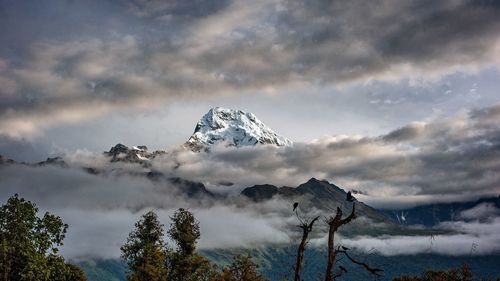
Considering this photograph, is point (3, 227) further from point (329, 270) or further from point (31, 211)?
point (329, 270)

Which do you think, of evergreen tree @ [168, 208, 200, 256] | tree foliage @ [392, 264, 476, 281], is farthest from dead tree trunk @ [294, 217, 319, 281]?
tree foliage @ [392, 264, 476, 281]

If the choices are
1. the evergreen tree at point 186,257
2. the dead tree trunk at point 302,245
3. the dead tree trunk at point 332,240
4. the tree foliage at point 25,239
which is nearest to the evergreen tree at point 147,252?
the evergreen tree at point 186,257

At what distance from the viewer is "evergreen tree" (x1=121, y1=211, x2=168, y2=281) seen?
283 feet

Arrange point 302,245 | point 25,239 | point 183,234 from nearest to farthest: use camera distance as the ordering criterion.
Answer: point 302,245, point 25,239, point 183,234

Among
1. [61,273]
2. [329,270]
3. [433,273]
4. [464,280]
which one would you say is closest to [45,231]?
[61,273]

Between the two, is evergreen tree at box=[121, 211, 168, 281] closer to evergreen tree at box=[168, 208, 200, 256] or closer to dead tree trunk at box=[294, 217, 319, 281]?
evergreen tree at box=[168, 208, 200, 256]

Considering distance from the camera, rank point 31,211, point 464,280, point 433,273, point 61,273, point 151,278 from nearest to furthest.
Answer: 1. point 31,211
2. point 61,273
3. point 151,278
4. point 464,280
5. point 433,273

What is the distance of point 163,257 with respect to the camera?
8994 cm

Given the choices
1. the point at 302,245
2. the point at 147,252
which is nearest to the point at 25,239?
the point at 147,252

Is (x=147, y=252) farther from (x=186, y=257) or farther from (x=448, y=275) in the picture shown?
(x=448, y=275)

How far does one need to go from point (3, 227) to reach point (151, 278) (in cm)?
3069

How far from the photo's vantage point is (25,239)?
60.8 metres

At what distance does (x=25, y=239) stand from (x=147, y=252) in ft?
103

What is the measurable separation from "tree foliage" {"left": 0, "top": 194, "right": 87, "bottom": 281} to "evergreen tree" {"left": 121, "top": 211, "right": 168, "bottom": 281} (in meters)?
24.3
